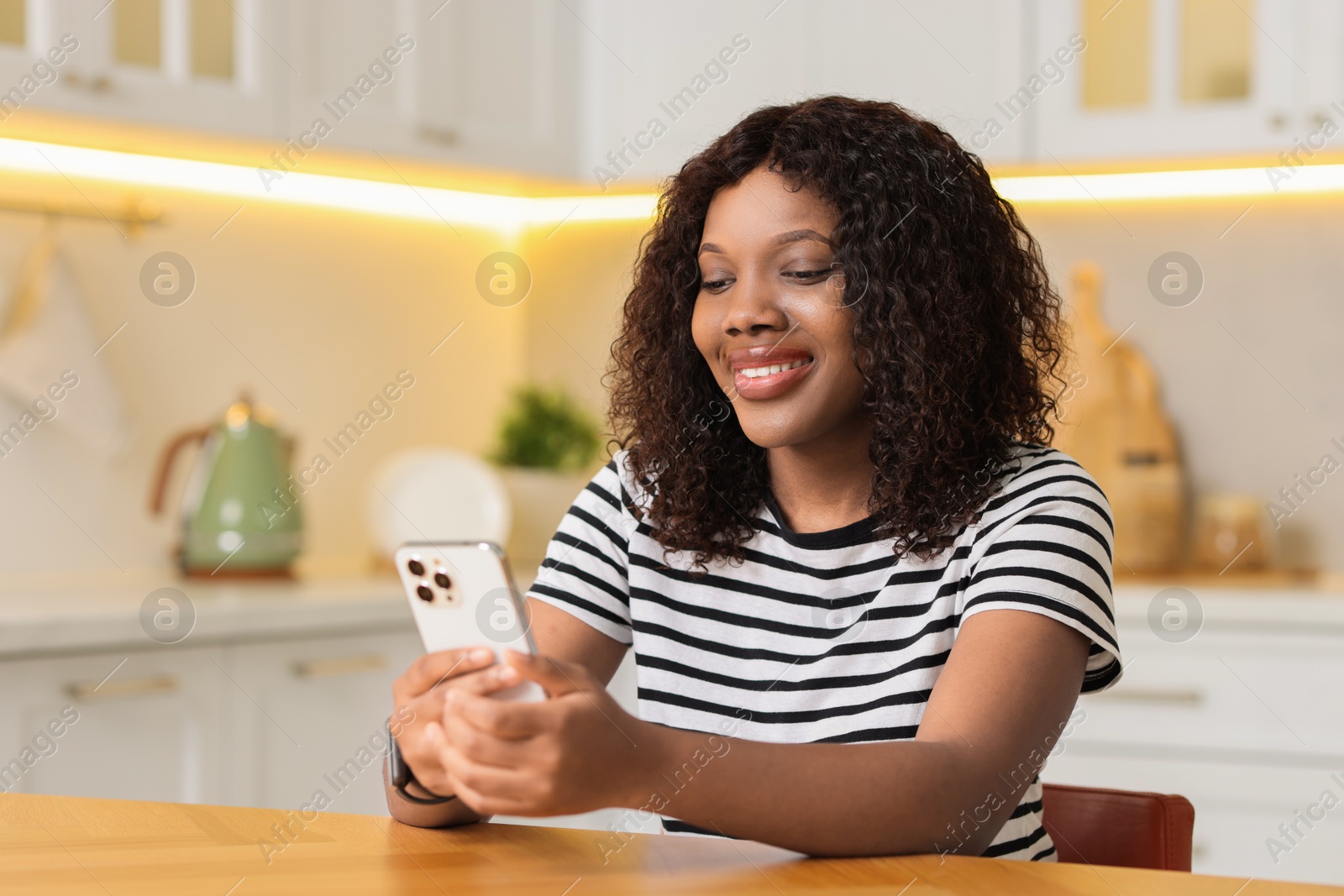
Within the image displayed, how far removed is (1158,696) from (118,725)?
1.59 meters

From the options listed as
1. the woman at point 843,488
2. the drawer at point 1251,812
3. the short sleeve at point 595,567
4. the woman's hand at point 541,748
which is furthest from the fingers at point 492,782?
the drawer at point 1251,812

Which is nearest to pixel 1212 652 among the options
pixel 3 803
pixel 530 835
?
pixel 530 835

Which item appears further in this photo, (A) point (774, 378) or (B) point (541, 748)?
(A) point (774, 378)

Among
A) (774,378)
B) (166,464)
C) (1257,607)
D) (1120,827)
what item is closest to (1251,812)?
(1257,607)

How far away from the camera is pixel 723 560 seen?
121cm

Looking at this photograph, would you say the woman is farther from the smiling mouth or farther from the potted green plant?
the potted green plant

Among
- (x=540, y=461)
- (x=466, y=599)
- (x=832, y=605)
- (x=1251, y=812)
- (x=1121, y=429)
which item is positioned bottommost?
(x=1251, y=812)

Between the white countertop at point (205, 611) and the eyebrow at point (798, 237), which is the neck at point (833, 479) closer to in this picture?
the eyebrow at point (798, 237)

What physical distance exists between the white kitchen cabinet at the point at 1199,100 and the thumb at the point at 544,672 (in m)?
2.01

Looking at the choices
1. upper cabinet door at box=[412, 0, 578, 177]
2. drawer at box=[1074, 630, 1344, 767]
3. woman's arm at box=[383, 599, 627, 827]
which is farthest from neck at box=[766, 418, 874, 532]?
upper cabinet door at box=[412, 0, 578, 177]

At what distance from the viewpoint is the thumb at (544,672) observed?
28.4 inches

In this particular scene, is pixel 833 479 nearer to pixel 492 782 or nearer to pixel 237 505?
pixel 492 782

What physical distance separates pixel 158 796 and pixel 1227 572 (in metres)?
1.87

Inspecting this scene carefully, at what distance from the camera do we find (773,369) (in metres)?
1.14
